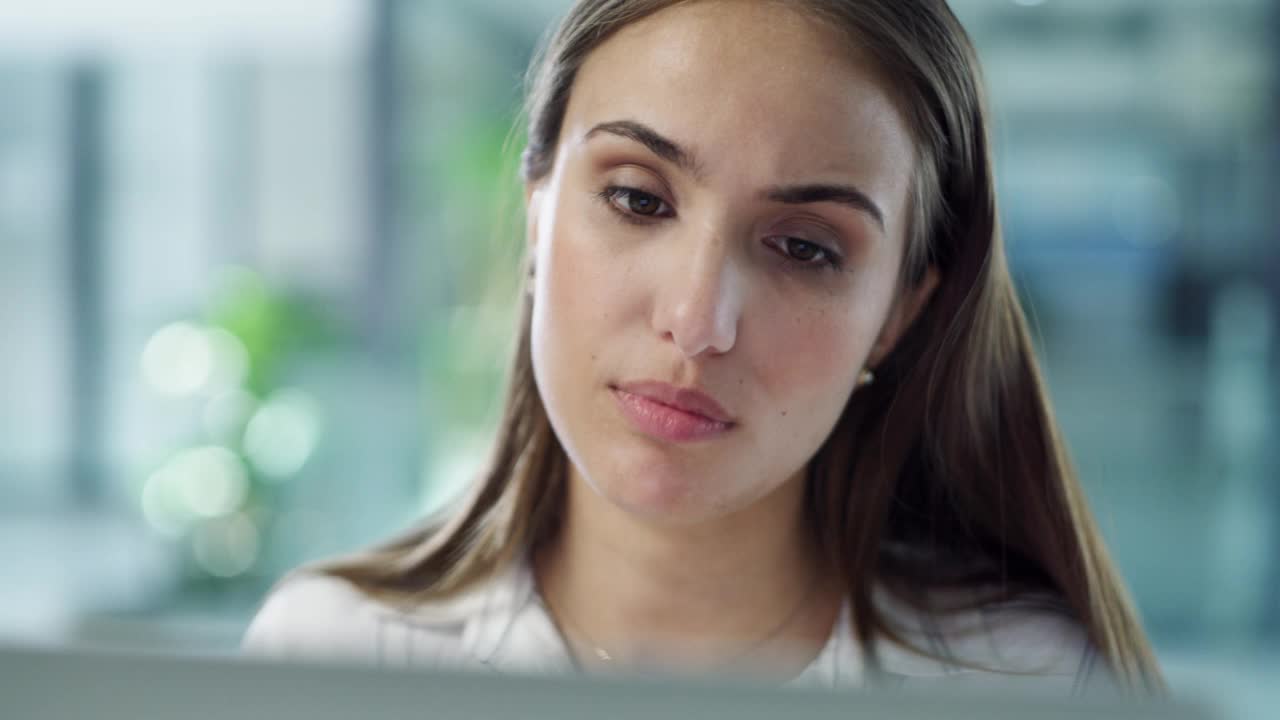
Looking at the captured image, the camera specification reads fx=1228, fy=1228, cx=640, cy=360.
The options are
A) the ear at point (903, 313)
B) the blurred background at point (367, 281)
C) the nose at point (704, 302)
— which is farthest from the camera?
the blurred background at point (367, 281)

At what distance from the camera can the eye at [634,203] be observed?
692mm

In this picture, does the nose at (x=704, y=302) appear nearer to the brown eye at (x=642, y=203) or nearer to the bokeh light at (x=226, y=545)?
the brown eye at (x=642, y=203)

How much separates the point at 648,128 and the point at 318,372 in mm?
2486

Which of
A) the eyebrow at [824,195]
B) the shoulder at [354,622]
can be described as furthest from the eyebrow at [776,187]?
the shoulder at [354,622]

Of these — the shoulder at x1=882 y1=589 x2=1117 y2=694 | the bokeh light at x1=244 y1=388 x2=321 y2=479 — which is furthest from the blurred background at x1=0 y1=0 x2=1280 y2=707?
the shoulder at x1=882 y1=589 x2=1117 y2=694

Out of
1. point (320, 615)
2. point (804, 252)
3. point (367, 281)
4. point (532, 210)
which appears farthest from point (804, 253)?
point (367, 281)

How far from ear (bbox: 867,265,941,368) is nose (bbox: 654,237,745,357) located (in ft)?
0.51

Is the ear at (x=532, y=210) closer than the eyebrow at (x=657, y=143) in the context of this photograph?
No

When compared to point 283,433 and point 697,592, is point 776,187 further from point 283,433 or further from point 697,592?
point 283,433

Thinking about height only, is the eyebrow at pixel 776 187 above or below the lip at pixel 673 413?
above

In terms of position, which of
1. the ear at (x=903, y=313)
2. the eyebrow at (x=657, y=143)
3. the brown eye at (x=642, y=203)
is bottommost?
the ear at (x=903, y=313)

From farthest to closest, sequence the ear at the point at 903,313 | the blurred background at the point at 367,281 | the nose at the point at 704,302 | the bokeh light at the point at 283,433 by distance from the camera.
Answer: the bokeh light at the point at 283,433 → the blurred background at the point at 367,281 → the ear at the point at 903,313 → the nose at the point at 704,302

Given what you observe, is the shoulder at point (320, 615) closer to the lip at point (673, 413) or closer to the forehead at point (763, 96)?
the lip at point (673, 413)

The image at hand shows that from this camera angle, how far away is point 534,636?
2.66ft
